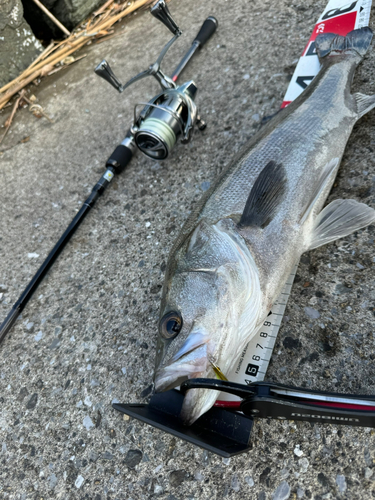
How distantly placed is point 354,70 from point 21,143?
3298 millimetres

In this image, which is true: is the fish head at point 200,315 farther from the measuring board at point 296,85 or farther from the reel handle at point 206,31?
the reel handle at point 206,31

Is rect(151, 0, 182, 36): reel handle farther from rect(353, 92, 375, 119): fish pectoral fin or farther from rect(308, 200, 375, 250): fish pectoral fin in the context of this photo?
rect(308, 200, 375, 250): fish pectoral fin

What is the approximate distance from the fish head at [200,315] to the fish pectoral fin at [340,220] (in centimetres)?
57

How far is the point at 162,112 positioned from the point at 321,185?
126 cm

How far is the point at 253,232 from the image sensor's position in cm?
182

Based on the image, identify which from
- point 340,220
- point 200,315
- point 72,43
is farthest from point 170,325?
point 72,43

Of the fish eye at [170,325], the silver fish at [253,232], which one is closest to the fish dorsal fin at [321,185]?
the silver fish at [253,232]

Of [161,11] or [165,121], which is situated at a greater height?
[161,11]

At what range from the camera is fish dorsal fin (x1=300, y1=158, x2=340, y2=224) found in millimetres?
1967

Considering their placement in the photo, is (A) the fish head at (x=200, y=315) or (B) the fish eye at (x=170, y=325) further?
(B) the fish eye at (x=170, y=325)

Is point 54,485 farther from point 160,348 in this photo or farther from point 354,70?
point 354,70

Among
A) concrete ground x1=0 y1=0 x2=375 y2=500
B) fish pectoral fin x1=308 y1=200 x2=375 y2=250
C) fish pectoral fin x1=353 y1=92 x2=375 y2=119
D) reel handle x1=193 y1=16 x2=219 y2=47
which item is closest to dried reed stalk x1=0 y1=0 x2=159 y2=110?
concrete ground x1=0 y1=0 x2=375 y2=500

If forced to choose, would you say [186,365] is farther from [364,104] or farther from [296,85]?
[296,85]

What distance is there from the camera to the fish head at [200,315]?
148 cm
